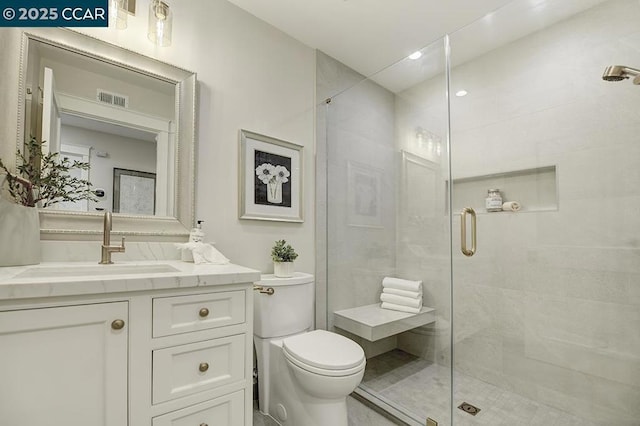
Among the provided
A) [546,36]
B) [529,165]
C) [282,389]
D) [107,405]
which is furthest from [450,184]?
[107,405]

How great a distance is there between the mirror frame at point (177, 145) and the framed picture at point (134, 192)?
0.04 metres

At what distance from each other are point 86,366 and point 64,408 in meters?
0.12

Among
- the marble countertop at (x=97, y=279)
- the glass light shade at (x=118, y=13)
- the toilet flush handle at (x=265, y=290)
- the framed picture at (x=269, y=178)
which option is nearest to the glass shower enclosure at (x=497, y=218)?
the framed picture at (x=269, y=178)

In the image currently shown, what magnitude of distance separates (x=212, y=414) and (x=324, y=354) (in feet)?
1.75

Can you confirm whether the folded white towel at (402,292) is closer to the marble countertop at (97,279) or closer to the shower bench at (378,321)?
the shower bench at (378,321)

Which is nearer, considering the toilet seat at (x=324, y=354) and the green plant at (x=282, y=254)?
the toilet seat at (x=324, y=354)

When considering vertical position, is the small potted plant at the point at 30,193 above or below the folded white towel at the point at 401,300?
above

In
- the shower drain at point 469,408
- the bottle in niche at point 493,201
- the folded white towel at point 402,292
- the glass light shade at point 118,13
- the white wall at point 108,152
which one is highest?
the glass light shade at point 118,13

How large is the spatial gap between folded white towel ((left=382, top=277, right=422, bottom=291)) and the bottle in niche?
2.34 feet

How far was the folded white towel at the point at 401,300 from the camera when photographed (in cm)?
207

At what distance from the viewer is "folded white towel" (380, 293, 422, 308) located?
2.07 meters

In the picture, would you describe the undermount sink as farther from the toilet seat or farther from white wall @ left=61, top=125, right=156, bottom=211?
the toilet seat

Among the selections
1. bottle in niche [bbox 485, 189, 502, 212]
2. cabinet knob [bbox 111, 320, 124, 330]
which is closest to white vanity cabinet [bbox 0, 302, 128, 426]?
cabinet knob [bbox 111, 320, 124, 330]

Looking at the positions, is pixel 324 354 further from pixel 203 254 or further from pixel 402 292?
pixel 402 292
